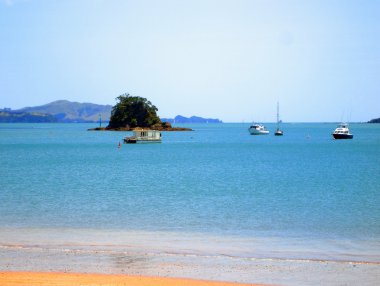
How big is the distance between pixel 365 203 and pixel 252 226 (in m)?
12.5

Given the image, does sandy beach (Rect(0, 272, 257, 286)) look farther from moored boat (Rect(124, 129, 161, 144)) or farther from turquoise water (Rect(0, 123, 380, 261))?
moored boat (Rect(124, 129, 161, 144))

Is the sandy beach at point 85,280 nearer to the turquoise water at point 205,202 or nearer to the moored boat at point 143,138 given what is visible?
the turquoise water at point 205,202

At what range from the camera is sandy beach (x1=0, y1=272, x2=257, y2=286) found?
544 inches

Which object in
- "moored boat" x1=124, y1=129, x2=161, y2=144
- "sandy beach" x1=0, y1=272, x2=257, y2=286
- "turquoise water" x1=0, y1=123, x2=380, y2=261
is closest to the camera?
"sandy beach" x1=0, y1=272, x2=257, y2=286

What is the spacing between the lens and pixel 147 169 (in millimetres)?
63562

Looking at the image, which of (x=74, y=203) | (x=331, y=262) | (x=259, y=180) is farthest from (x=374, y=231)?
(x=259, y=180)

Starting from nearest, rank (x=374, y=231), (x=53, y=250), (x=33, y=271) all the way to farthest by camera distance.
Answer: (x=33, y=271)
(x=53, y=250)
(x=374, y=231)

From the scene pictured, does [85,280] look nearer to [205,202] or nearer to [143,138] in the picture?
[205,202]

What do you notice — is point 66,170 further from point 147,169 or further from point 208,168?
point 208,168

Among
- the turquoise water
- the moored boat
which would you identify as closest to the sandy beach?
the turquoise water

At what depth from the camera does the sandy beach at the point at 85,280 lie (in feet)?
45.4

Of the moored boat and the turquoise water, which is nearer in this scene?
the turquoise water

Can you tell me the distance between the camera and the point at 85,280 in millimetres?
14164

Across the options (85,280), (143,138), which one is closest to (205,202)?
(85,280)
